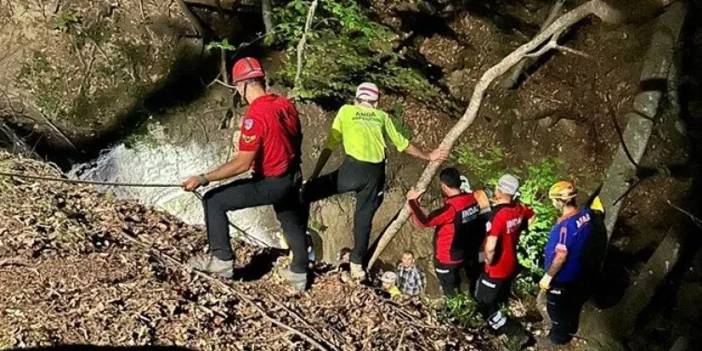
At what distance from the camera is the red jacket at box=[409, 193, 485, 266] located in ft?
30.3

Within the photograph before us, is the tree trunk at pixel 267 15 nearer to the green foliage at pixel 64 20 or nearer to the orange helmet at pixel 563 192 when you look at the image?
the green foliage at pixel 64 20

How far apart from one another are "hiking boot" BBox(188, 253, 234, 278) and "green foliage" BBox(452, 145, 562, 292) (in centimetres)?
657

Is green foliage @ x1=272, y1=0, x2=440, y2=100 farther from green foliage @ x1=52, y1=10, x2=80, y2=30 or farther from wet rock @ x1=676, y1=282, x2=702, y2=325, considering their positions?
wet rock @ x1=676, y1=282, x2=702, y2=325

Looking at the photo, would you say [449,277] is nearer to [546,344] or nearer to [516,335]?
[516,335]

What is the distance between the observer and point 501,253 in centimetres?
933

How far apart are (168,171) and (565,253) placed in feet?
23.5

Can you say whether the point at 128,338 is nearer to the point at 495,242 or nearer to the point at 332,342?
the point at 332,342

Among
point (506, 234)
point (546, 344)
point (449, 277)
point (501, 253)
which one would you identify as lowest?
point (546, 344)

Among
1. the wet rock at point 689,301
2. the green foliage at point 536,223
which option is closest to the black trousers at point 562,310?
the green foliage at point 536,223

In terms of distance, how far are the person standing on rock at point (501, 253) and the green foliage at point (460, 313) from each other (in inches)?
28.2

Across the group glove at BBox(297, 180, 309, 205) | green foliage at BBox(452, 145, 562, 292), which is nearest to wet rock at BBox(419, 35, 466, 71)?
green foliage at BBox(452, 145, 562, 292)

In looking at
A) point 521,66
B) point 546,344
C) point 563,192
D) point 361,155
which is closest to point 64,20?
point 521,66

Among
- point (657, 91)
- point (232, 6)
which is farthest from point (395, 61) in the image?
point (657, 91)

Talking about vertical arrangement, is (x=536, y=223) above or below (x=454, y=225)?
below
